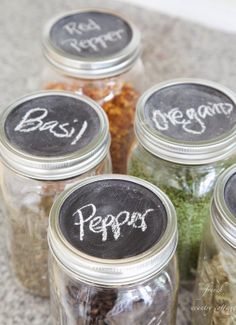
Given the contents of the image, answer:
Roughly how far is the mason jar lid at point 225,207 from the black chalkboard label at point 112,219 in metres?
0.06

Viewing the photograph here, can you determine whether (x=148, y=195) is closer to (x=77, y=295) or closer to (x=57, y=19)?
(x=77, y=295)

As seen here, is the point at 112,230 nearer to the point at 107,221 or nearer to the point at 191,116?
the point at 107,221

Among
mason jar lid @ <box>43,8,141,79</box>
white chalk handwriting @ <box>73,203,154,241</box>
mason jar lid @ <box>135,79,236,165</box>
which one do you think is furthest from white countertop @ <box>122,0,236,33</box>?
white chalk handwriting @ <box>73,203,154,241</box>

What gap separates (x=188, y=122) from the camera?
0.78 metres

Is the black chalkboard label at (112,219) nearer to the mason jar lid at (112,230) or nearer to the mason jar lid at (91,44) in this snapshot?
the mason jar lid at (112,230)

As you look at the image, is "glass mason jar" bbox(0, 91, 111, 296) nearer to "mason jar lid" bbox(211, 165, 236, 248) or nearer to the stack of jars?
the stack of jars

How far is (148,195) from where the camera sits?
688 millimetres

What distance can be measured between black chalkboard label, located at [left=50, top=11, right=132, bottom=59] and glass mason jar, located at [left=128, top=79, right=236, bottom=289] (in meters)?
0.13

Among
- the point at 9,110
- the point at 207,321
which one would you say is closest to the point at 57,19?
the point at 9,110

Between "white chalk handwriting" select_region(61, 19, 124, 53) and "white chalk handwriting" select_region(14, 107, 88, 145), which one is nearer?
"white chalk handwriting" select_region(14, 107, 88, 145)

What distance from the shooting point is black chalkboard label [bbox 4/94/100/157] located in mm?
744

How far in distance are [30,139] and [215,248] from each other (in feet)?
0.83

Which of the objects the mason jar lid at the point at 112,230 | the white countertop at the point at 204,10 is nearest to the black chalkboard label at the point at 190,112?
the mason jar lid at the point at 112,230

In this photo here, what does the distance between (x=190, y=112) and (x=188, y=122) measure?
1.0 inches
